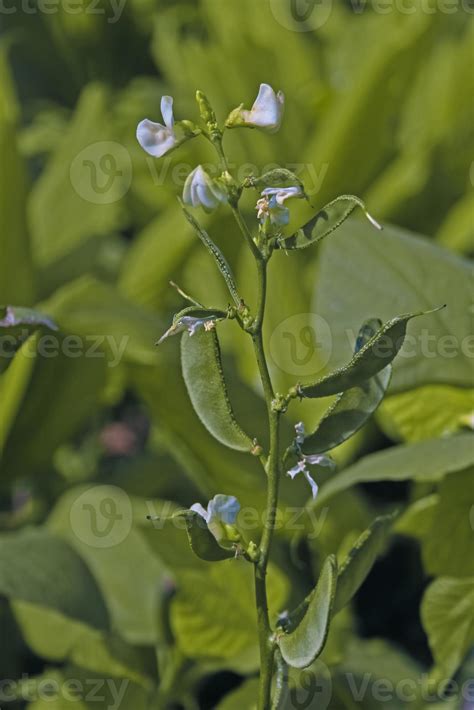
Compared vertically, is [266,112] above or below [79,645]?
above

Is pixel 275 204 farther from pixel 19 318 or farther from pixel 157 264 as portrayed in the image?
pixel 157 264

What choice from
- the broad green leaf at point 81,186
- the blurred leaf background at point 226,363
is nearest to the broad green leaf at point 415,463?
the blurred leaf background at point 226,363

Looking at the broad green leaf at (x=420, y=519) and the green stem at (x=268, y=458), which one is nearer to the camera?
the green stem at (x=268, y=458)

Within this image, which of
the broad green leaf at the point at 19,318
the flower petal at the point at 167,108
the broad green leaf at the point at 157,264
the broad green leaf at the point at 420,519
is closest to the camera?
the flower petal at the point at 167,108

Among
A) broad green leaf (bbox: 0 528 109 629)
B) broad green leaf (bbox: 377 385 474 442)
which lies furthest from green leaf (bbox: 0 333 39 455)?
broad green leaf (bbox: 377 385 474 442)

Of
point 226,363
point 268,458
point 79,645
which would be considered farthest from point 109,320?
point 268,458

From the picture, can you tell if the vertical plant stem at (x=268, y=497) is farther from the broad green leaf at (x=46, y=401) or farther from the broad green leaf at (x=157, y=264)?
the broad green leaf at (x=157, y=264)
